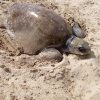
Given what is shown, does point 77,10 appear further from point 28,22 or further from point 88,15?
point 28,22

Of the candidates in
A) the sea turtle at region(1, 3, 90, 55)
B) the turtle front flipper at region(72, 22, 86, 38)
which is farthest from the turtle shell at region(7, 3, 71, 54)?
the turtle front flipper at region(72, 22, 86, 38)

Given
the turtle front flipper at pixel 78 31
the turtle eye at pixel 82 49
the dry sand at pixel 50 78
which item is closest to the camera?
the dry sand at pixel 50 78

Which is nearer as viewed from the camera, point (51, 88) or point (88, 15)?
point (51, 88)

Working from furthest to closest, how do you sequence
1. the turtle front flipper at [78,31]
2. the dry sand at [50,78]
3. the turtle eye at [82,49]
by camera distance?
the turtle front flipper at [78,31] < the turtle eye at [82,49] < the dry sand at [50,78]

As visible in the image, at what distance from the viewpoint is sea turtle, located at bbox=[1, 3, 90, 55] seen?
3.81 meters

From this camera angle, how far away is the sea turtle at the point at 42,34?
12.5ft

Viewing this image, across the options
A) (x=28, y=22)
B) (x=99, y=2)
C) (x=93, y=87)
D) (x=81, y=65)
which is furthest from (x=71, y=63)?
(x=99, y=2)

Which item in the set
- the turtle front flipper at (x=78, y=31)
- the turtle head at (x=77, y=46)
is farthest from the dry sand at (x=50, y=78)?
the turtle front flipper at (x=78, y=31)

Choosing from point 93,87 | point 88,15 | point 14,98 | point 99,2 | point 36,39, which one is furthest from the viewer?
point 99,2

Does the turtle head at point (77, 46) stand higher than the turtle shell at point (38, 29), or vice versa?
the turtle shell at point (38, 29)

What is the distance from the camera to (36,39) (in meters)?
3.84

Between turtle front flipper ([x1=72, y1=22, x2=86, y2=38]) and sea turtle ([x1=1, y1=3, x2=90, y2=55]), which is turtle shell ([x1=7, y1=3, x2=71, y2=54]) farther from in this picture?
turtle front flipper ([x1=72, y1=22, x2=86, y2=38])

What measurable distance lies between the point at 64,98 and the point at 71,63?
0.61 meters

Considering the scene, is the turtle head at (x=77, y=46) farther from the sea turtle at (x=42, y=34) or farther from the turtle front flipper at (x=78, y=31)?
the turtle front flipper at (x=78, y=31)
